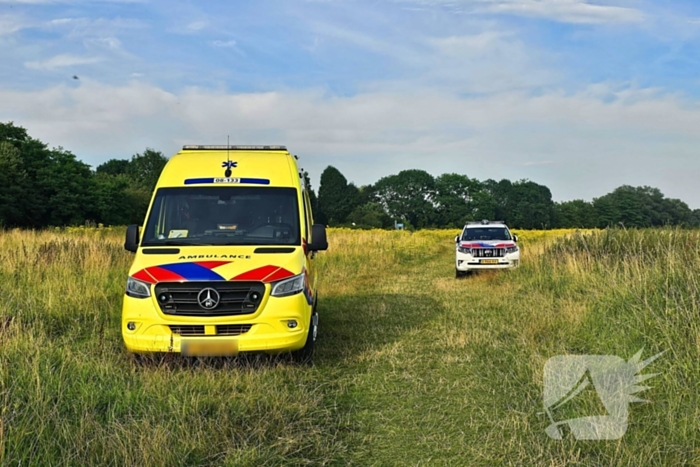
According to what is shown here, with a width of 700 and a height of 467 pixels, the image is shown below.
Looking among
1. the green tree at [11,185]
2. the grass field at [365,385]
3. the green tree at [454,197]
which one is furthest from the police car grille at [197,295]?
the green tree at [454,197]

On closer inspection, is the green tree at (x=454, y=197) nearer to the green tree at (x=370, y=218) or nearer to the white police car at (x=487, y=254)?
the green tree at (x=370, y=218)

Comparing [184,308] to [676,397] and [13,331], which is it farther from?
[676,397]

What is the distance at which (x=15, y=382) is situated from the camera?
4.70 meters

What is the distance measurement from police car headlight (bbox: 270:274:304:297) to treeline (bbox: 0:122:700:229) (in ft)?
Answer: 32.6

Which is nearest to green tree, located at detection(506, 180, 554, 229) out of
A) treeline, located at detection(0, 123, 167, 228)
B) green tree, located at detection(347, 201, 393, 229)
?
green tree, located at detection(347, 201, 393, 229)

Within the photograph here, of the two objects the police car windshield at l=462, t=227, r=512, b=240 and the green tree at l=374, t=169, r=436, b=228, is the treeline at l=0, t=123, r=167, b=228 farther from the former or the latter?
the green tree at l=374, t=169, r=436, b=228

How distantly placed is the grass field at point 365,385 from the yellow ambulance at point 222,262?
1.22 ft

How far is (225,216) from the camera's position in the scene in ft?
23.4

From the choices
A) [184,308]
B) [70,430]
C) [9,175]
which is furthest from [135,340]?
[9,175]

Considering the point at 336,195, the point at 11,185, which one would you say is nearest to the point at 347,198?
the point at 336,195

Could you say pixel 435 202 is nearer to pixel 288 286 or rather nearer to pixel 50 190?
pixel 50 190

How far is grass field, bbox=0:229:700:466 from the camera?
393 centimetres

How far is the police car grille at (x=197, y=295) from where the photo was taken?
5.77 metres

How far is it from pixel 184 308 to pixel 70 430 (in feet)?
6.40
